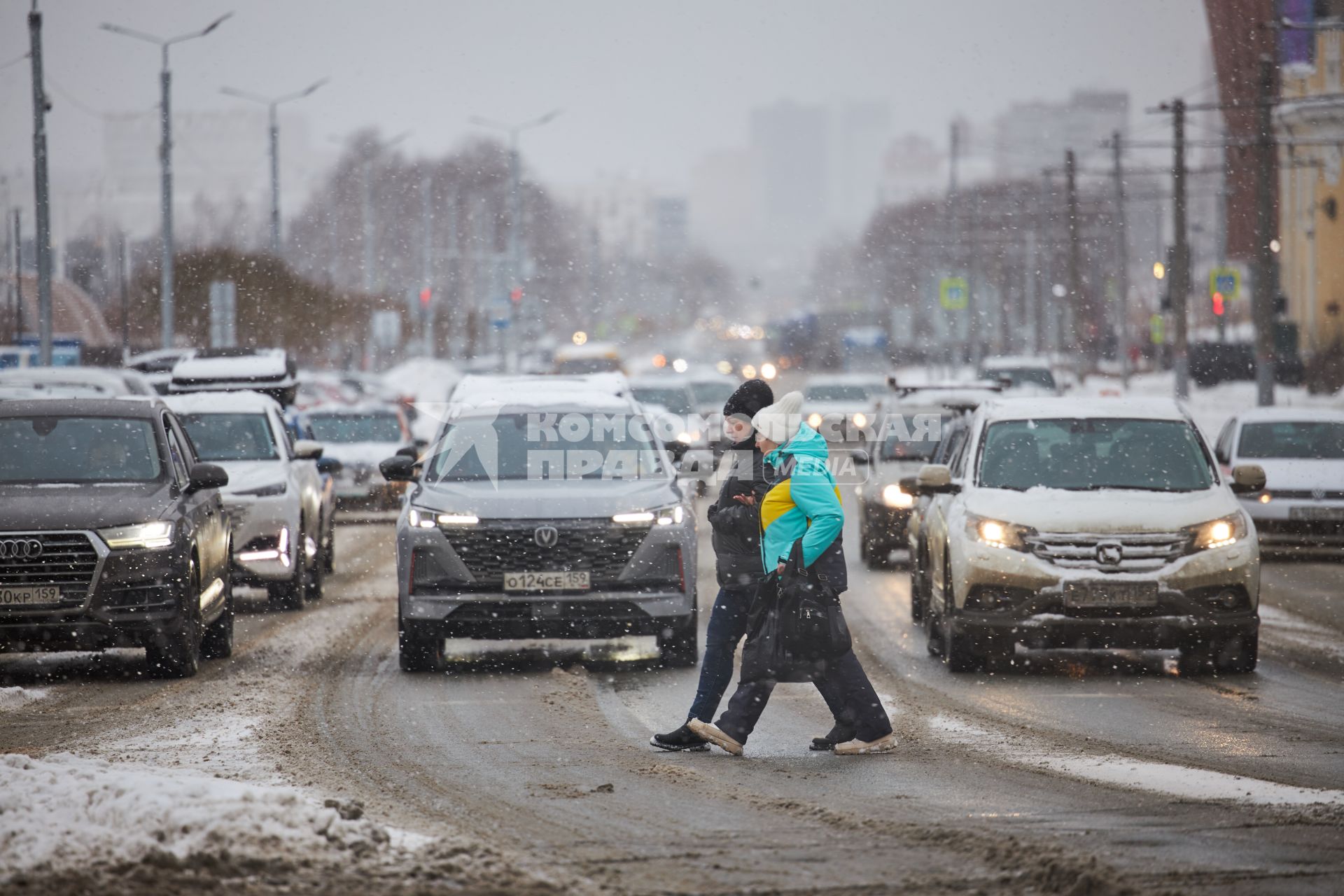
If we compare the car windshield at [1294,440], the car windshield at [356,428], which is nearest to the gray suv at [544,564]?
the car windshield at [1294,440]

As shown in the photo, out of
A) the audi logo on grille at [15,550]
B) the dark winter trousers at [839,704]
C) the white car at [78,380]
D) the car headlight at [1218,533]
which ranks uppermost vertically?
the white car at [78,380]

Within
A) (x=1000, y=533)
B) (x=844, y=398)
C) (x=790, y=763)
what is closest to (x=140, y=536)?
(x=790, y=763)

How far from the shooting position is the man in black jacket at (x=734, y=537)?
9289 millimetres

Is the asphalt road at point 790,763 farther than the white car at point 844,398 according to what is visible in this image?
No

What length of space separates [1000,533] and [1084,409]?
1.71m

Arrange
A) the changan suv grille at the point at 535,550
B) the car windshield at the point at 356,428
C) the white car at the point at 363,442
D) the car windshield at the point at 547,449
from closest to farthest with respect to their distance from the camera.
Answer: the changan suv grille at the point at 535,550 < the car windshield at the point at 547,449 < the white car at the point at 363,442 < the car windshield at the point at 356,428

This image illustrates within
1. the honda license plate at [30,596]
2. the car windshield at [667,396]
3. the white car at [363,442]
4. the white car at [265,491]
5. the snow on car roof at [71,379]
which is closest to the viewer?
the honda license plate at [30,596]

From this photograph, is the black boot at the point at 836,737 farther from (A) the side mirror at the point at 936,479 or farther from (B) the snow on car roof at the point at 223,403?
(B) the snow on car roof at the point at 223,403

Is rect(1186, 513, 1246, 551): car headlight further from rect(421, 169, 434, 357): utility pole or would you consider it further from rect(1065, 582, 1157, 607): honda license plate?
rect(421, 169, 434, 357): utility pole

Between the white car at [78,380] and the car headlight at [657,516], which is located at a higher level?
the white car at [78,380]

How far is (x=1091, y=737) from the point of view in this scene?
9555 millimetres

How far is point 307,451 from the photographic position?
58.4 feet

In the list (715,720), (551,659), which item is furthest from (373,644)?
(715,720)

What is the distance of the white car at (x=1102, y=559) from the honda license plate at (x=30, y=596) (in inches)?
213
